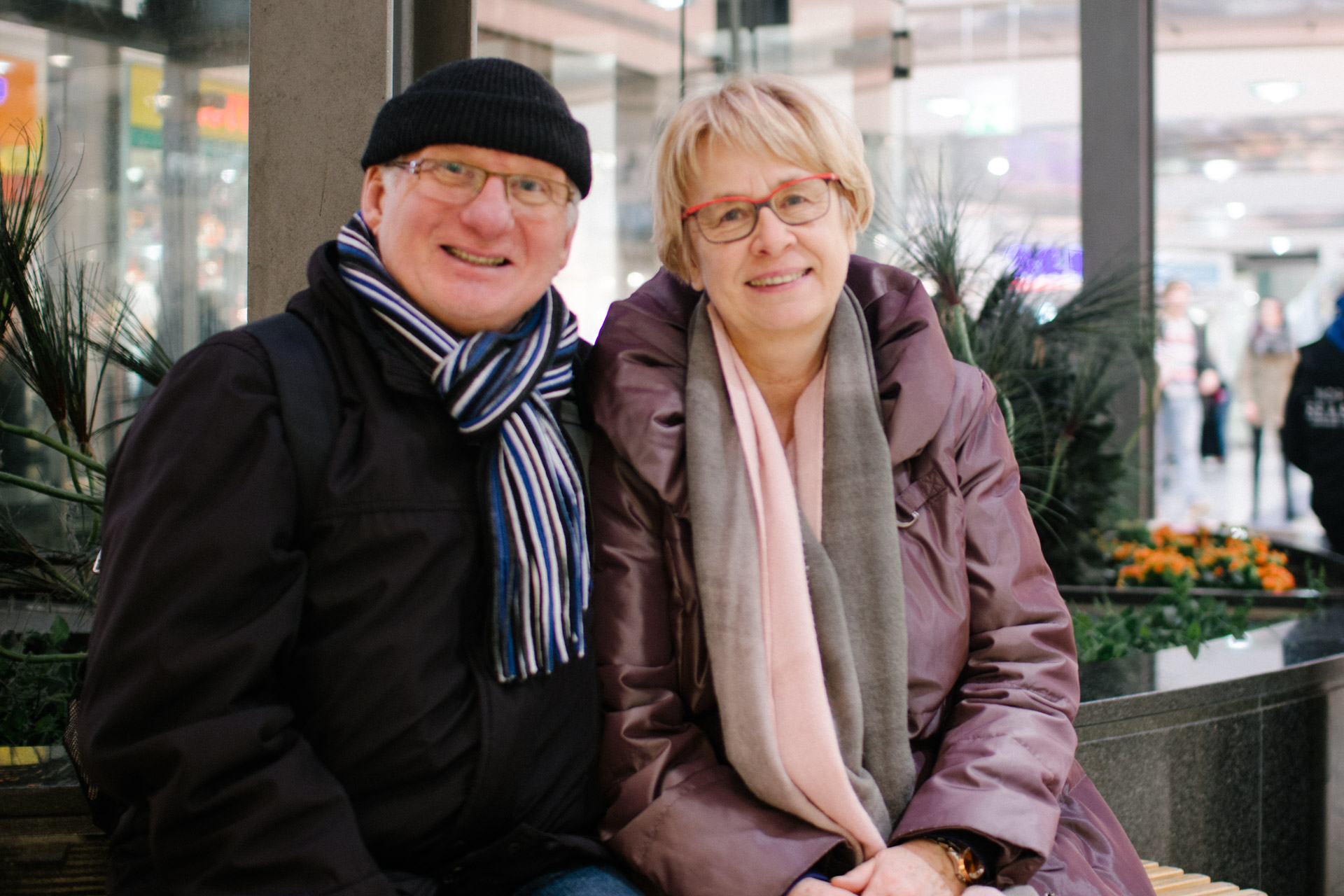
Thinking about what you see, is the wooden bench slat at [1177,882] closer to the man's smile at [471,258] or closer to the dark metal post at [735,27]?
the man's smile at [471,258]

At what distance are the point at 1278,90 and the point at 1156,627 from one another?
41.4 ft

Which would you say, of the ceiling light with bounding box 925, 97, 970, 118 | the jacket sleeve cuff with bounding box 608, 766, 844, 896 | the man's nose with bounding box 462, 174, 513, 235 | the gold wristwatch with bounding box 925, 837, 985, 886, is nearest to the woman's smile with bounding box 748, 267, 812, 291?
the man's nose with bounding box 462, 174, 513, 235

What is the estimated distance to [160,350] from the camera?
2.82 metres

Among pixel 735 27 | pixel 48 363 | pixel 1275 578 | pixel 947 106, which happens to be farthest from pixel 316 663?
pixel 947 106

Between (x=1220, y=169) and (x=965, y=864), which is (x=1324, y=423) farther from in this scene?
(x=1220, y=169)

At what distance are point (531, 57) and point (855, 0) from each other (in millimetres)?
3221

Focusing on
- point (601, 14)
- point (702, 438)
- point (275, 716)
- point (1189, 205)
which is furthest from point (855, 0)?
point (1189, 205)

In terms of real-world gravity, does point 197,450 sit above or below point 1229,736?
above

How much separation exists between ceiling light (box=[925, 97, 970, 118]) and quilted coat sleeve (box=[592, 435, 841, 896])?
507 inches

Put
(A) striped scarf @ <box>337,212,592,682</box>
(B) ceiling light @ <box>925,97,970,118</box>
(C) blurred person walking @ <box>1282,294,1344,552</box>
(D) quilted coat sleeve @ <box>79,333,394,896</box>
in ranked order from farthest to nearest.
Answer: (B) ceiling light @ <box>925,97,970,118</box>, (C) blurred person walking @ <box>1282,294,1344,552</box>, (A) striped scarf @ <box>337,212,592,682</box>, (D) quilted coat sleeve @ <box>79,333,394,896</box>

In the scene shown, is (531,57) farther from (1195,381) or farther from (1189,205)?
(1189,205)

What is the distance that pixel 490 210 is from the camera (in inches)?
69.4

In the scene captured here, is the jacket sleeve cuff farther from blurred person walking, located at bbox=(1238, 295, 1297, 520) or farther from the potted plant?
blurred person walking, located at bbox=(1238, 295, 1297, 520)

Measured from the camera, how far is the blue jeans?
68.2 inches
